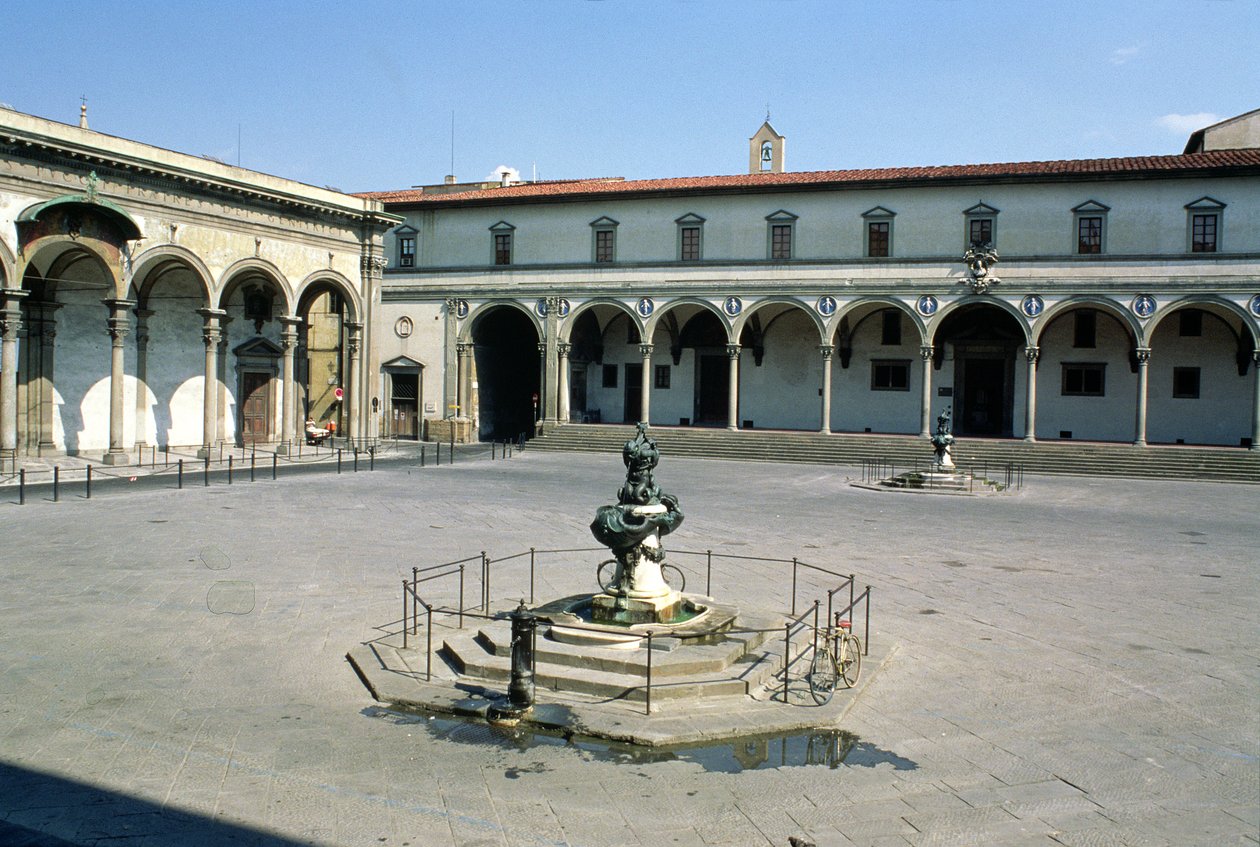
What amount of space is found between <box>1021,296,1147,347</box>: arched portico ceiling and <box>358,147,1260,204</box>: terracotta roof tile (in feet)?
14.1

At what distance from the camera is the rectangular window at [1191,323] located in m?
35.3

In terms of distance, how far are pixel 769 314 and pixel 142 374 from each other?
2367 cm

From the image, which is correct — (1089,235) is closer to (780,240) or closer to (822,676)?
(780,240)

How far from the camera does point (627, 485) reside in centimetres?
977

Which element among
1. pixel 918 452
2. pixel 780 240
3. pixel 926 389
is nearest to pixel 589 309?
pixel 780 240

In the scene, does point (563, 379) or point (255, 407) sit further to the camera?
point (563, 379)

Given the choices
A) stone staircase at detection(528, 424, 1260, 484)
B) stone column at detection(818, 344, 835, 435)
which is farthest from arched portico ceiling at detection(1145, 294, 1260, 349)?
stone column at detection(818, 344, 835, 435)

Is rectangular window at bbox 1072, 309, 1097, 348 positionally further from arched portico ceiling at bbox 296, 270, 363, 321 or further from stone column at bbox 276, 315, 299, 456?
stone column at bbox 276, 315, 299, 456

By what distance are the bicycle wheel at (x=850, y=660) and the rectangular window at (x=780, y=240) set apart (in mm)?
29687

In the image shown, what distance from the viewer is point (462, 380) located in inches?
1613

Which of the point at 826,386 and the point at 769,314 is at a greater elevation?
the point at 769,314

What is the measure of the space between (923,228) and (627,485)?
2918 centimetres

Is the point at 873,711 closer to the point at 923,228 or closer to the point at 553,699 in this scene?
the point at 553,699

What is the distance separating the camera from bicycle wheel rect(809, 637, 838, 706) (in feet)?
27.8
